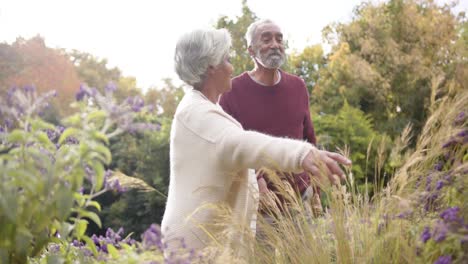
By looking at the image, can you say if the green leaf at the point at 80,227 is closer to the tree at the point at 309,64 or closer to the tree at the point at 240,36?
the tree at the point at 240,36

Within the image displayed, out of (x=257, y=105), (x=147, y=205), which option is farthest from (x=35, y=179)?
(x=147, y=205)

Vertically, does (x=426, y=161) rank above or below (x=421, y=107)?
above

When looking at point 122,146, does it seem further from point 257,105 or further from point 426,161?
point 426,161

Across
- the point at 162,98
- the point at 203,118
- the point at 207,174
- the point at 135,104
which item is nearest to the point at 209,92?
the point at 203,118

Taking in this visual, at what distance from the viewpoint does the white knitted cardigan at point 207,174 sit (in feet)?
7.93

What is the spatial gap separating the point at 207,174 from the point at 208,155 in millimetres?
100

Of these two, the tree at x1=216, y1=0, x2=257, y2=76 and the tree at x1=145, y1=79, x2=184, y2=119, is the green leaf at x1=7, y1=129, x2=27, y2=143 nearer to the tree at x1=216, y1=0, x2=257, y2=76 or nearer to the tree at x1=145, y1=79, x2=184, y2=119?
the tree at x1=216, y1=0, x2=257, y2=76

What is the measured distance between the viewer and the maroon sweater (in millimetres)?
4113

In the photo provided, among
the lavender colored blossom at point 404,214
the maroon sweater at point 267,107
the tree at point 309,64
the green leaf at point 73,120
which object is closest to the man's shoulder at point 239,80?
the maroon sweater at point 267,107

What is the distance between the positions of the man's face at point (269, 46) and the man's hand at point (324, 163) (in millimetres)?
2126

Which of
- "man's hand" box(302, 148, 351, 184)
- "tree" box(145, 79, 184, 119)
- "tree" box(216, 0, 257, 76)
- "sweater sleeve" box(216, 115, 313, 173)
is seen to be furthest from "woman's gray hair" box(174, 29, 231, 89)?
"tree" box(145, 79, 184, 119)

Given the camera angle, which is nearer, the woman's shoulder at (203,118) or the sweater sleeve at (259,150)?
the sweater sleeve at (259,150)

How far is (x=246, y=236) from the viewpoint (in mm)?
2527

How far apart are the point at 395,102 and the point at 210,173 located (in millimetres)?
17649
